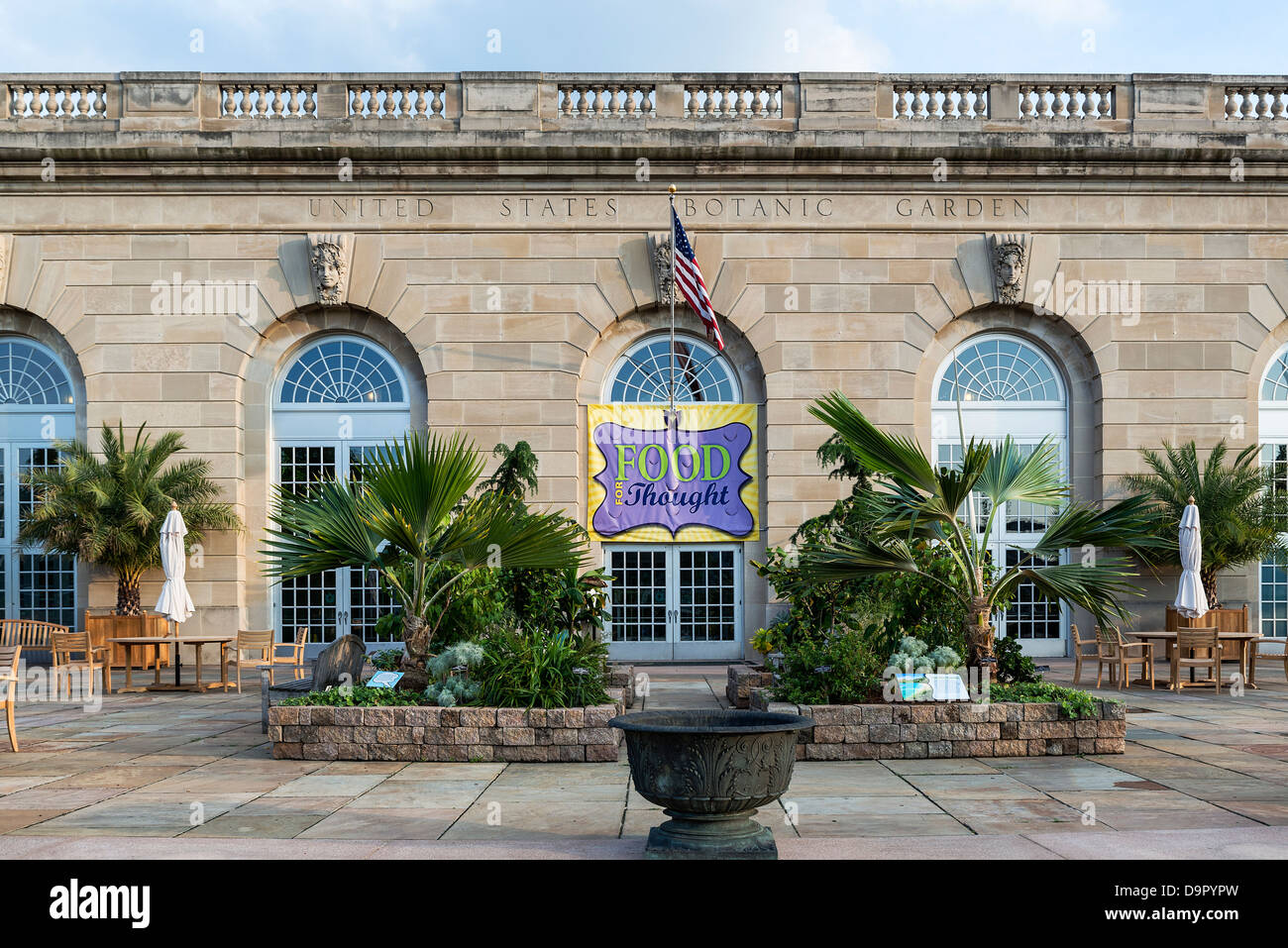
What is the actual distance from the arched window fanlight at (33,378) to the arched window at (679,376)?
11.0 metres

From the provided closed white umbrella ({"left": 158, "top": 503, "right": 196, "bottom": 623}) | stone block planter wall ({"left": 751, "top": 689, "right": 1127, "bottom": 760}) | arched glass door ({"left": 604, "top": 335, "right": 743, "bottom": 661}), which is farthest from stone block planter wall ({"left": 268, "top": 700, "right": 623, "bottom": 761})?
arched glass door ({"left": 604, "top": 335, "right": 743, "bottom": 661})

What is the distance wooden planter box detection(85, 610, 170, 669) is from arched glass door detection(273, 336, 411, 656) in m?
2.49

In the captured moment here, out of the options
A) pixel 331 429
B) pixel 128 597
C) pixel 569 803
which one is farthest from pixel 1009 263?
pixel 128 597

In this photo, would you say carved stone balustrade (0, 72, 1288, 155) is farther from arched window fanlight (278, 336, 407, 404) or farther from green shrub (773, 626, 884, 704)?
green shrub (773, 626, 884, 704)

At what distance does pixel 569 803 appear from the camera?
9250mm

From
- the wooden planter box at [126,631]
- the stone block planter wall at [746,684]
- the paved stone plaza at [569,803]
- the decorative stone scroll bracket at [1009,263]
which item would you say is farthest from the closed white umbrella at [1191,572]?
the wooden planter box at [126,631]

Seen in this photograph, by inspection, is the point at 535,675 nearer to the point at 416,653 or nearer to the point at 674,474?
the point at 416,653

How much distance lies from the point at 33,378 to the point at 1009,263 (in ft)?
64.6

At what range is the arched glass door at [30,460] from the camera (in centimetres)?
2288

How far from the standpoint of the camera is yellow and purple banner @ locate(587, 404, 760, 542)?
75.8 feet

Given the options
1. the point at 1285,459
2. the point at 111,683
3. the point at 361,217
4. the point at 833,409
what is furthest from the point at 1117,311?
the point at 111,683

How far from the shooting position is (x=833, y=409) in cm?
1219

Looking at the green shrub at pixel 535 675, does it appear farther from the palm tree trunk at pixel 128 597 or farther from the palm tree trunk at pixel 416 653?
the palm tree trunk at pixel 128 597
